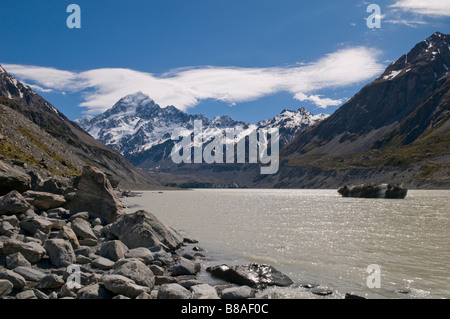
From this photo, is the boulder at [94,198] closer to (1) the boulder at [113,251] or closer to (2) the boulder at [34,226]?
(2) the boulder at [34,226]

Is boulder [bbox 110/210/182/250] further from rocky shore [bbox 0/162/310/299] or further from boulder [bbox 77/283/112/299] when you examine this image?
boulder [bbox 77/283/112/299]

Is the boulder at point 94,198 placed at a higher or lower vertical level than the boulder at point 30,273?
higher

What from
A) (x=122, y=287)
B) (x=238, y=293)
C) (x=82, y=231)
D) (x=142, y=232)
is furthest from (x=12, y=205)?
(x=238, y=293)

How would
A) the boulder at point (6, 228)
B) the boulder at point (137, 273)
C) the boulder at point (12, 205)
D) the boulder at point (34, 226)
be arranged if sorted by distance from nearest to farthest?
the boulder at point (137, 273) → the boulder at point (6, 228) → the boulder at point (34, 226) → the boulder at point (12, 205)

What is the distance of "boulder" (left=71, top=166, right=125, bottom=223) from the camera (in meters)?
35.0

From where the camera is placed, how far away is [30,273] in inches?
647

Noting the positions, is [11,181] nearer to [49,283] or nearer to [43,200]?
[43,200]

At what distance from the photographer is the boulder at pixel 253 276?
18938 mm

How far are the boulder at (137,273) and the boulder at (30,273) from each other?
3.33 meters

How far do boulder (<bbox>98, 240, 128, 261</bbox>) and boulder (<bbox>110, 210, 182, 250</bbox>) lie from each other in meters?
2.96

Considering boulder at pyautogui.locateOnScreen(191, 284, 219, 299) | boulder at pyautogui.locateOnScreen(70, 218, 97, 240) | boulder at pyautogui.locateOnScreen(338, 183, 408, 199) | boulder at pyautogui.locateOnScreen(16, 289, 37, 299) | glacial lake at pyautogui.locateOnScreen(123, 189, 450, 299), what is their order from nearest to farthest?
1. boulder at pyautogui.locateOnScreen(16, 289, 37, 299)
2. boulder at pyautogui.locateOnScreen(191, 284, 219, 299)
3. glacial lake at pyautogui.locateOnScreen(123, 189, 450, 299)
4. boulder at pyautogui.locateOnScreen(70, 218, 97, 240)
5. boulder at pyautogui.locateOnScreen(338, 183, 408, 199)

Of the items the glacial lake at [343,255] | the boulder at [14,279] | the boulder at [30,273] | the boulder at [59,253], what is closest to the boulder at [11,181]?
the boulder at [59,253]

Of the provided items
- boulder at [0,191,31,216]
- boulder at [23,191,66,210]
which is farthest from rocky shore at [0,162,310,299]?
boulder at [23,191,66,210]
